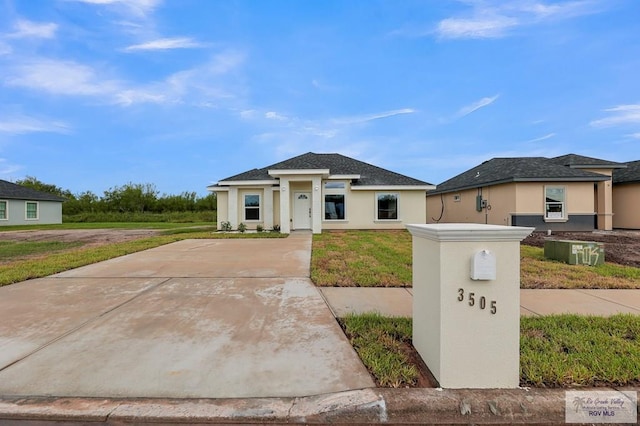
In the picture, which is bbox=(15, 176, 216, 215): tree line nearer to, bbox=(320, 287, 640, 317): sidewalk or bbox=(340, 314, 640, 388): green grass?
bbox=(320, 287, 640, 317): sidewalk

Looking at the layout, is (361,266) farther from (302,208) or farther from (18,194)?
(18,194)

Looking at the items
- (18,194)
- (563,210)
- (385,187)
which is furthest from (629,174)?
(18,194)

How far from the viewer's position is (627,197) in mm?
16609

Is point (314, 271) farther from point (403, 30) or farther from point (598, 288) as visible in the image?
point (403, 30)

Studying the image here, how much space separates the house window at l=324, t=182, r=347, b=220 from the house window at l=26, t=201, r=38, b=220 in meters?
28.8

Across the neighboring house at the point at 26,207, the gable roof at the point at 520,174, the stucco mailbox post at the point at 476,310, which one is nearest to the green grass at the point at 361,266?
the stucco mailbox post at the point at 476,310

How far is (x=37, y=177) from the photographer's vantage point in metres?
46.2

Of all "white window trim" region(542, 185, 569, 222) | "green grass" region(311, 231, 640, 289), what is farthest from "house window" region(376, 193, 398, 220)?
"green grass" region(311, 231, 640, 289)

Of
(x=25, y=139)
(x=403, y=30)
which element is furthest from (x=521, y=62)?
(x=25, y=139)

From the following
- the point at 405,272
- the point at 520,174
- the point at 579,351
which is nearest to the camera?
the point at 579,351

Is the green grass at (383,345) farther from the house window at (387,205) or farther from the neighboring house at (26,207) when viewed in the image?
the neighboring house at (26,207)

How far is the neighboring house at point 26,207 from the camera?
2509 cm

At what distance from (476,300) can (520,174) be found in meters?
15.8

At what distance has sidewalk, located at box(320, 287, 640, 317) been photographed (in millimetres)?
4035
